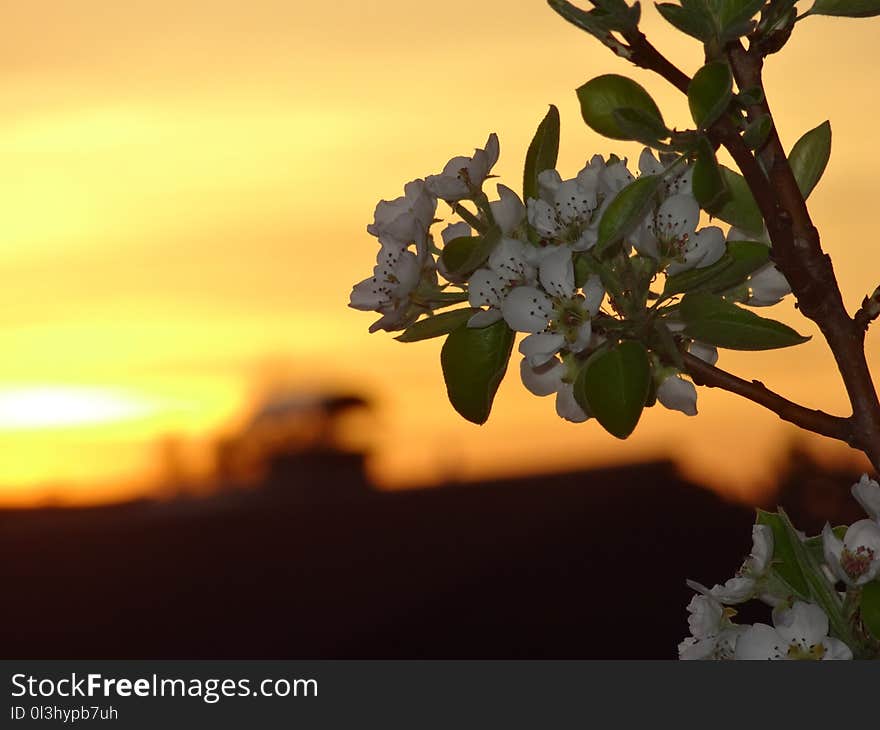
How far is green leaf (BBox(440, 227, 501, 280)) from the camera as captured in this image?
1732 mm

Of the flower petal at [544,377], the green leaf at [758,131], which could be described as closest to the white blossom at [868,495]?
the flower petal at [544,377]

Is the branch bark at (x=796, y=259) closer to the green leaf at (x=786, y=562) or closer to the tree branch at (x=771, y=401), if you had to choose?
the tree branch at (x=771, y=401)

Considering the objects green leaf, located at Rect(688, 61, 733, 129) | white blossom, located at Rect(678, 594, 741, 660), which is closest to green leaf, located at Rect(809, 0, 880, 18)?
green leaf, located at Rect(688, 61, 733, 129)

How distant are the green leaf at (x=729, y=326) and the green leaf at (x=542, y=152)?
30 centimetres

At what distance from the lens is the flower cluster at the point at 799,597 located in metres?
1.76

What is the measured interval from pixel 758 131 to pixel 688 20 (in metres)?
0.17

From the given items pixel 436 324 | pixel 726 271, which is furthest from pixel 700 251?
pixel 436 324

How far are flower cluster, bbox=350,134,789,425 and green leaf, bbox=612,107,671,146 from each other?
50mm

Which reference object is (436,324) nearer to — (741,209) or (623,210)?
(623,210)

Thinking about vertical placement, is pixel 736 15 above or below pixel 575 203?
above

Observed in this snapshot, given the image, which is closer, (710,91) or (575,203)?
(710,91)

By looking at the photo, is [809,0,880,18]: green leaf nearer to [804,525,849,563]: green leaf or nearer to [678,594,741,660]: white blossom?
[804,525,849,563]: green leaf

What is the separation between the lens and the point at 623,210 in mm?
1577

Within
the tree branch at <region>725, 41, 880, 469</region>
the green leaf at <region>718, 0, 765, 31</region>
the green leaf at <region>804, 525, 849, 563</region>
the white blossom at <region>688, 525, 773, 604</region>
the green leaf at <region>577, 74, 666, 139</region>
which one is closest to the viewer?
the green leaf at <region>718, 0, 765, 31</region>
